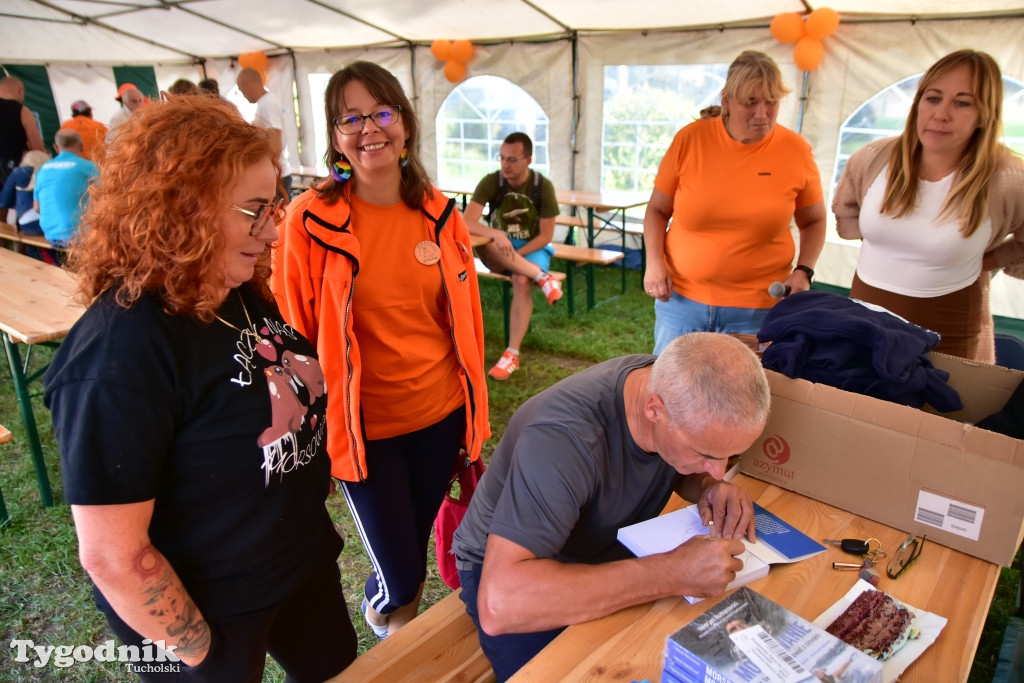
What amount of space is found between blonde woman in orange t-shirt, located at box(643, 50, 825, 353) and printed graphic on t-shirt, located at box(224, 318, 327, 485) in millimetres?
1727

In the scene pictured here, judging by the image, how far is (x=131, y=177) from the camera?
105 centimetres

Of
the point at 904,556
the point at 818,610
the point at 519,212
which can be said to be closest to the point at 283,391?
the point at 818,610

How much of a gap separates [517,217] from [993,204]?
332 centimetres

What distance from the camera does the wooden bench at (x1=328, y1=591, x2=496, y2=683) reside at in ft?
5.18

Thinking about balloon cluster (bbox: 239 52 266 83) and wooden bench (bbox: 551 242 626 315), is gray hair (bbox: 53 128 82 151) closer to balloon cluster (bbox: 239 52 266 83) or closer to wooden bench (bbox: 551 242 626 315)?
wooden bench (bbox: 551 242 626 315)

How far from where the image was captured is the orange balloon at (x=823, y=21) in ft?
17.3

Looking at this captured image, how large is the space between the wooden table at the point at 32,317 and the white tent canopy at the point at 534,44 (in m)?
4.57

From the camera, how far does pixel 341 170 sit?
1.83 metres

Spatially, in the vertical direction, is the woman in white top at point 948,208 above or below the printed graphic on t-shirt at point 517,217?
above

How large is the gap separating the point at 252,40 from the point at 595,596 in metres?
10.0

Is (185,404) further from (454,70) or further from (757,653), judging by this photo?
(454,70)

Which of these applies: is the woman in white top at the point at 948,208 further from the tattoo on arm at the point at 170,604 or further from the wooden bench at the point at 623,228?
the wooden bench at the point at 623,228

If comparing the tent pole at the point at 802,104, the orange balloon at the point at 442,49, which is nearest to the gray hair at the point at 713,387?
the tent pole at the point at 802,104

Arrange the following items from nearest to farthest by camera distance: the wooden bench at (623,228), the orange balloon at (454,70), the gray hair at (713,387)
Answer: the gray hair at (713,387) < the wooden bench at (623,228) < the orange balloon at (454,70)
